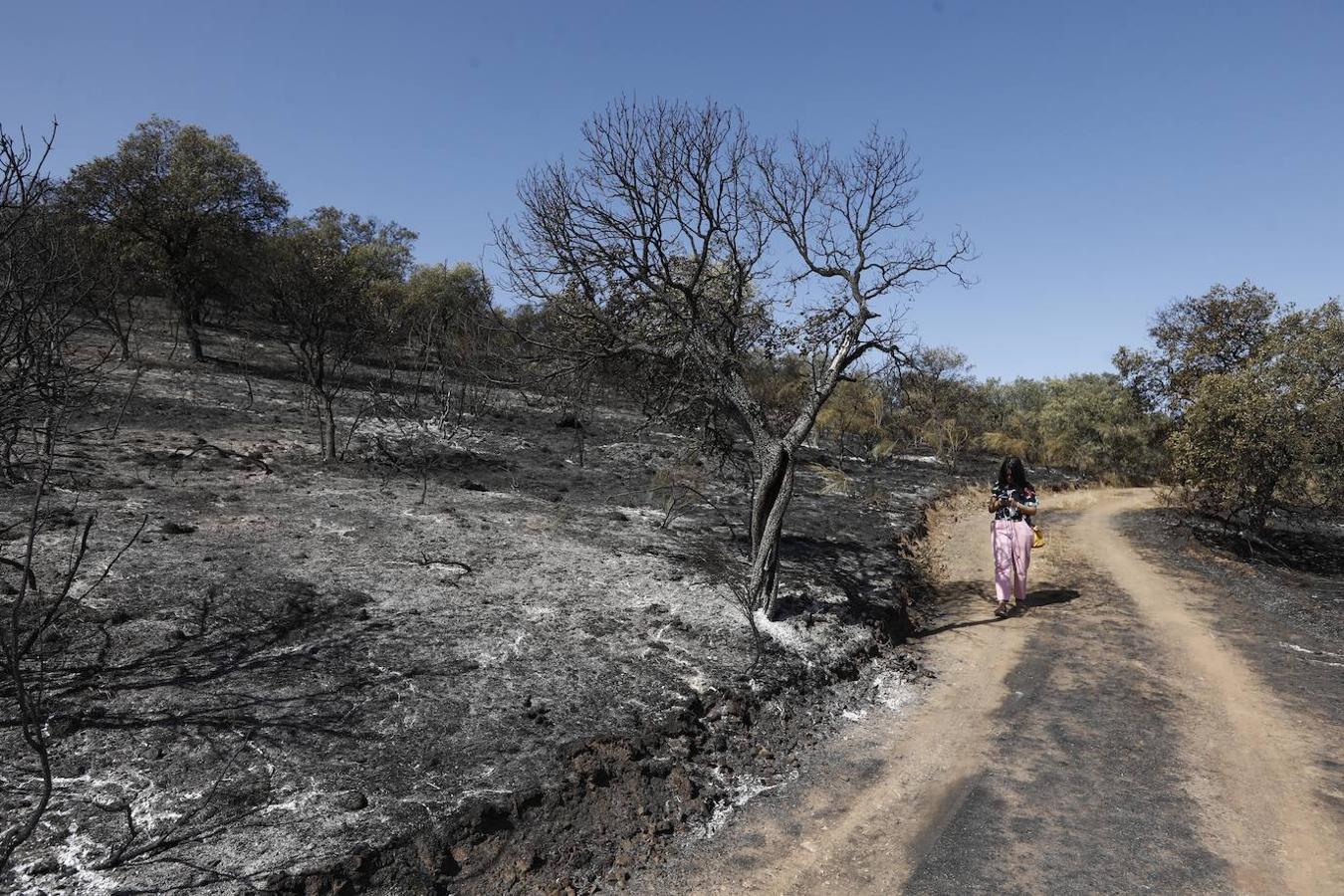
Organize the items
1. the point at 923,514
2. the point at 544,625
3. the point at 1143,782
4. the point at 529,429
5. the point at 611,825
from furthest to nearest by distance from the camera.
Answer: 1. the point at 529,429
2. the point at 923,514
3. the point at 544,625
4. the point at 1143,782
5. the point at 611,825

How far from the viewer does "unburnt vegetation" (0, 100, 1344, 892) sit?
502 centimetres

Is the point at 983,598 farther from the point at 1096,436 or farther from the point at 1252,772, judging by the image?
the point at 1096,436

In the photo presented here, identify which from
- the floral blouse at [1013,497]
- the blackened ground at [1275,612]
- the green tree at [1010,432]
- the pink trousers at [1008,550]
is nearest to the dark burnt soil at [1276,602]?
the blackened ground at [1275,612]

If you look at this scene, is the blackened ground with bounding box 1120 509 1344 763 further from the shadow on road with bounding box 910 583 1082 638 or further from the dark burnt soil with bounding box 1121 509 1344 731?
the shadow on road with bounding box 910 583 1082 638

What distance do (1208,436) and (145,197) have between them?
3127 cm

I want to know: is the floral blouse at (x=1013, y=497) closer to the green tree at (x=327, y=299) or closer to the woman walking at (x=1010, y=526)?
the woman walking at (x=1010, y=526)

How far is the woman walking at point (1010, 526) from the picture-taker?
10750mm

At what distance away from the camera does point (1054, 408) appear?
1612 inches

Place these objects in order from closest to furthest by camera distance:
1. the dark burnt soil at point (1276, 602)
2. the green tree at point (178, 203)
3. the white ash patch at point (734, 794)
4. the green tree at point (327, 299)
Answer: the white ash patch at point (734, 794), the dark burnt soil at point (1276, 602), the green tree at point (327, 299), the green tree at point (178, 203)

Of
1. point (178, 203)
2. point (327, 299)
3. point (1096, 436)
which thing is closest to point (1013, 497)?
point (327, 299)

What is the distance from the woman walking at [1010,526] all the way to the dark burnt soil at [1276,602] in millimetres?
2787

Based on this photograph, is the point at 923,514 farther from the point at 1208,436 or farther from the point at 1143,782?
the point at 1143,782

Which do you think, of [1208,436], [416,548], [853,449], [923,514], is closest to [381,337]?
[416,548]

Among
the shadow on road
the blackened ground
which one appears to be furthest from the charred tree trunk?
the blackened ground
